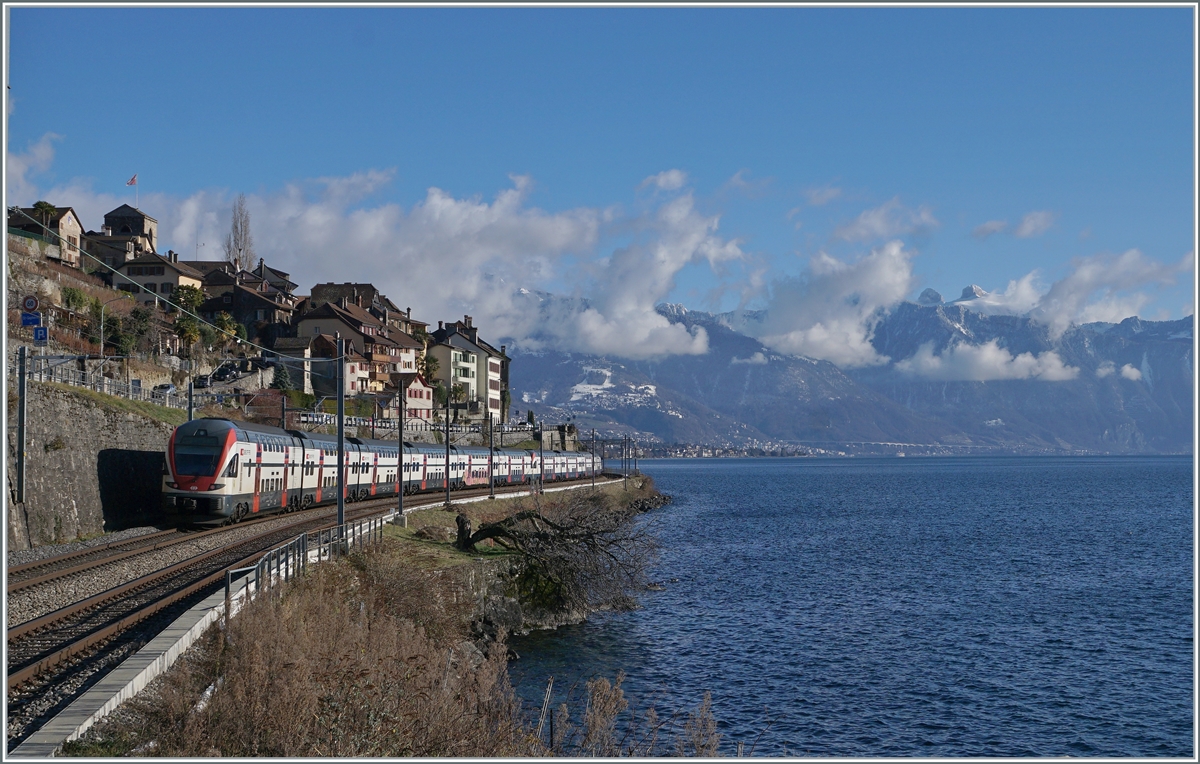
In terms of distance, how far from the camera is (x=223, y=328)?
10056 cm

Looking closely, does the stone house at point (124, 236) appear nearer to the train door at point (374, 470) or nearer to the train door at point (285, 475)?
the train door at point (374, 470)

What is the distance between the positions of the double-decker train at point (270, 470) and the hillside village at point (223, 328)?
4.84 metres

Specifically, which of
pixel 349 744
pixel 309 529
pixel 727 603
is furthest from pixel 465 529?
pixel 349 744

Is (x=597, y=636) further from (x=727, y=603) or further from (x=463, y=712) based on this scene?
(x=463, y=712)

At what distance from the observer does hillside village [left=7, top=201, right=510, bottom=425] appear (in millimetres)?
70500

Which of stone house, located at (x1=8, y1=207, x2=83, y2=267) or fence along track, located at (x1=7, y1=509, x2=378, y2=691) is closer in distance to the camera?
fence along track, located at (x1=7, y1=509, x2=378, y2=691)

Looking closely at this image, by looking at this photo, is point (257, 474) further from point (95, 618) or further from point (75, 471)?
point (95, 618)

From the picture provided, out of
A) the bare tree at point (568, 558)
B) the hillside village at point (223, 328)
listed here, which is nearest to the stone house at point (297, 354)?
the hillside village at point (223, 328)

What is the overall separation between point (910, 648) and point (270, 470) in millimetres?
24597

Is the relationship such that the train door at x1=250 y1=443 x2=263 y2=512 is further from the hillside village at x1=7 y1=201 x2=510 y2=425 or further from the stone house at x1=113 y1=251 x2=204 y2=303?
the stone house at x1=113 y1=251 x2=204 y2=303

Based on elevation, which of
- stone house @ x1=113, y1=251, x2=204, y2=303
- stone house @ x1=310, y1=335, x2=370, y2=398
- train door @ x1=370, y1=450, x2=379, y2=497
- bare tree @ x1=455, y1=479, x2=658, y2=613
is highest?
stone house @ x1=113, y1=251, x2=204, y2=303

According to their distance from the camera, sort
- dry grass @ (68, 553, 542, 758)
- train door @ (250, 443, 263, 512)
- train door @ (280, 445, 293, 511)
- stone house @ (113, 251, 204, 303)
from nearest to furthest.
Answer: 1. dry grass @ (68, 553, 542, 758)
2. train door @ (250, 443, 263, 512)
3. train door @ (280, 445, 293, 511)
4. stone house @ (113, 251, 204, 303)

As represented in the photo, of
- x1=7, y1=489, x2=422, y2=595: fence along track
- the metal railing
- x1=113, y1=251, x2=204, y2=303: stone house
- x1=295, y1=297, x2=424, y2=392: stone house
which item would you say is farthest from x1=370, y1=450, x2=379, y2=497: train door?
x1=113, y1=251, x2=204, y2=303: stone house

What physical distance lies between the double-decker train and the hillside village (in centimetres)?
484
